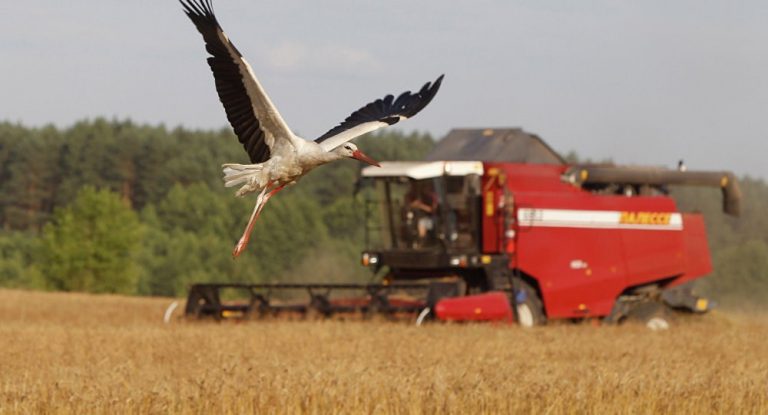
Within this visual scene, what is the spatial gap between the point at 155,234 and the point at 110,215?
2042cm

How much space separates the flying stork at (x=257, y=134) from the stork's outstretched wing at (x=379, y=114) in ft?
0.04

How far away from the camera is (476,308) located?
2212 cm

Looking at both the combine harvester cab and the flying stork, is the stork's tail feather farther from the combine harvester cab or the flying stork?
the combine harvester cab

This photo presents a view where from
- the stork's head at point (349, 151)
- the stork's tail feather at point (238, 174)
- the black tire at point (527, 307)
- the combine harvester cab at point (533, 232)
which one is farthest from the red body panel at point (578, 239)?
the stork's tail feather at point (238, 174)

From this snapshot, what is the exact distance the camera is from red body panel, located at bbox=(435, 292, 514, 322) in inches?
856

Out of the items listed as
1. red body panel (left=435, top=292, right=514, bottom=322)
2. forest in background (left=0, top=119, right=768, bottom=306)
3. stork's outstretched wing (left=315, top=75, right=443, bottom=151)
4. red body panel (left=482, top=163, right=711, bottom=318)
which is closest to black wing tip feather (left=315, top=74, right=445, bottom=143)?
stork's outstretched wing (left=315, top=75, right=443, bottom=151)

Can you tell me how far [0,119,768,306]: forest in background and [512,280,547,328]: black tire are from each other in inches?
943

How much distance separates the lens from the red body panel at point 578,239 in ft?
77.2

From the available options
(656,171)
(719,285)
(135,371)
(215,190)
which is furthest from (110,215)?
(135,371)

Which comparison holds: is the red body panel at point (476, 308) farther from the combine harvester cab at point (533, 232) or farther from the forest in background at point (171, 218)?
the forest in background at point (171, 218)

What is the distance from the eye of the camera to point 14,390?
1038 centimetres

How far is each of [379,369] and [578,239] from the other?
11.3 m

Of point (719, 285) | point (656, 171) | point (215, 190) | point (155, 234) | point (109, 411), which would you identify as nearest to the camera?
point (109, 411)

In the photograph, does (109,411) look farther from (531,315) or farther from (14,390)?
(531,315)
